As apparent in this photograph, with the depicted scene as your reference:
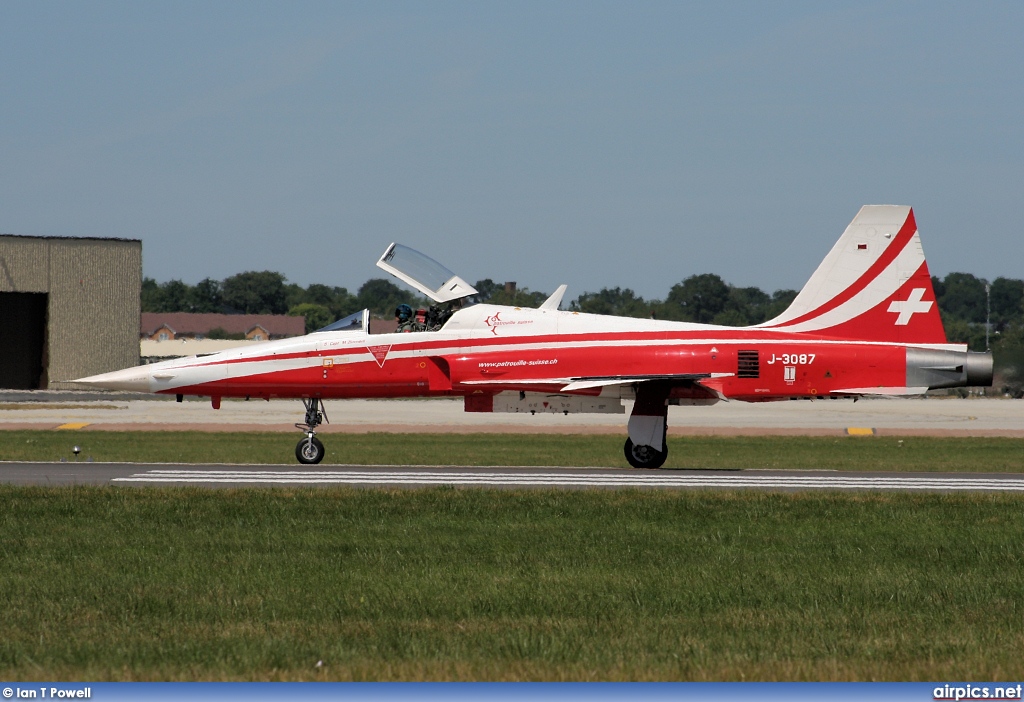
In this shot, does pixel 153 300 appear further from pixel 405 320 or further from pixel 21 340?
pixel 405 320

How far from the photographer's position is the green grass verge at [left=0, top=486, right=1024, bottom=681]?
761 cm

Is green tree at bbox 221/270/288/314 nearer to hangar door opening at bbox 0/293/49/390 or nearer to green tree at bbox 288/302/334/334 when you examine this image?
green tree at bbox 288/302/334/334

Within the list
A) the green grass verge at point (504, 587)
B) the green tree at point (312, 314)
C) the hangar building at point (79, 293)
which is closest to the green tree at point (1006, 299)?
the green tree at point (312, 314)

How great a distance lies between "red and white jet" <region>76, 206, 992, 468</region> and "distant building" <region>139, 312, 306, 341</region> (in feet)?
390

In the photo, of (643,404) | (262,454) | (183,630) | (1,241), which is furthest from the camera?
(1,241)

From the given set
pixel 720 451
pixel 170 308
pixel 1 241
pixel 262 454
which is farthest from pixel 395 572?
pixel 170 308

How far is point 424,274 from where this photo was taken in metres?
21.6

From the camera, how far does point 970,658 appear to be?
7.69 m

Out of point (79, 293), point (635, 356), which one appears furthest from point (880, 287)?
point (79, 293)

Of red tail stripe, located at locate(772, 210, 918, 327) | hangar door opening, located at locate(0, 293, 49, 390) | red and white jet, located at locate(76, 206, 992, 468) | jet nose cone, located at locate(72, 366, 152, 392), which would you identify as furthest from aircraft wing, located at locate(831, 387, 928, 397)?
hangar door opening, located at locate(0, 293, 49, 390)

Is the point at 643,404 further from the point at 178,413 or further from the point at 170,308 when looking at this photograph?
the point at 170,308

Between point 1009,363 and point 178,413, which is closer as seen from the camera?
point 1009,363

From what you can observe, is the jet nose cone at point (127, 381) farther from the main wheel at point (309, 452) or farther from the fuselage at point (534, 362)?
the main wheel at point (309, 452)

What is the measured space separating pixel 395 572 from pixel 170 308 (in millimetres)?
168776
